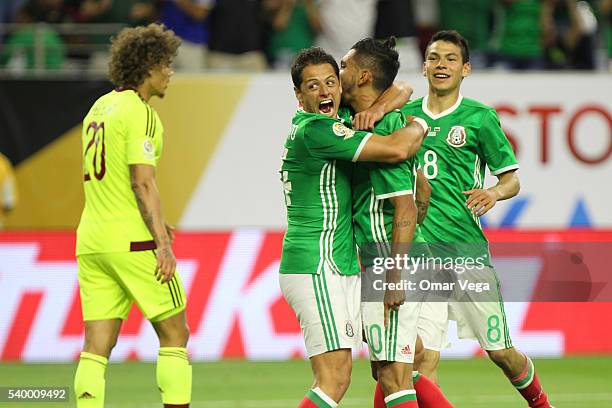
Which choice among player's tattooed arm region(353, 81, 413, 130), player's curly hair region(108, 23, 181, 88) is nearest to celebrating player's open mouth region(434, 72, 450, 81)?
player's tattooed arm region(353, 81, 413, 130)

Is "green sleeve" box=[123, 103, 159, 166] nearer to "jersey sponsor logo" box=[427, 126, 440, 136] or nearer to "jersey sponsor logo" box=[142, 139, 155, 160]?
"jersey sponsor logo" box=[142, 139, 155, 160]

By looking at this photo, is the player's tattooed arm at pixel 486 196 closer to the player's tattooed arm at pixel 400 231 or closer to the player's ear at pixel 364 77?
the player's tattooed arm at pixel 400 231

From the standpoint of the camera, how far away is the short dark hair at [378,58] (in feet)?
21.0

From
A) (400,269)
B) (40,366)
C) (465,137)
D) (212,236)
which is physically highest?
(465,137)

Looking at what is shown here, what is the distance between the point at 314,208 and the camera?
6305 mm

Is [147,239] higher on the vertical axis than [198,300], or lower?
higher

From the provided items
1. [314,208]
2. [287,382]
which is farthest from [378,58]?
[287,382]

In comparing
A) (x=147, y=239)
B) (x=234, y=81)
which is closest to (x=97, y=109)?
(x=147, y=239)

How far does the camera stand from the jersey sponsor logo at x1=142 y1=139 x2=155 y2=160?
7074 millimetres

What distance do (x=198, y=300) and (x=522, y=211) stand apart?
4.56m

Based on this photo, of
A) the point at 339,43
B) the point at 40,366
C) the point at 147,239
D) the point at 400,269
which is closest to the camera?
the point at 400,269

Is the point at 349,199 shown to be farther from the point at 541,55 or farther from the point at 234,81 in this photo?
the point at 541,55

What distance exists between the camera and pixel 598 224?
1431 cm

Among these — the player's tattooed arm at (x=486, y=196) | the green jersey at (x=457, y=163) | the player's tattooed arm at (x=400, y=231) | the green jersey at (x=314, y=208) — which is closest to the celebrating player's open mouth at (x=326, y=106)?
the green jersey at (x=314, y=208)
